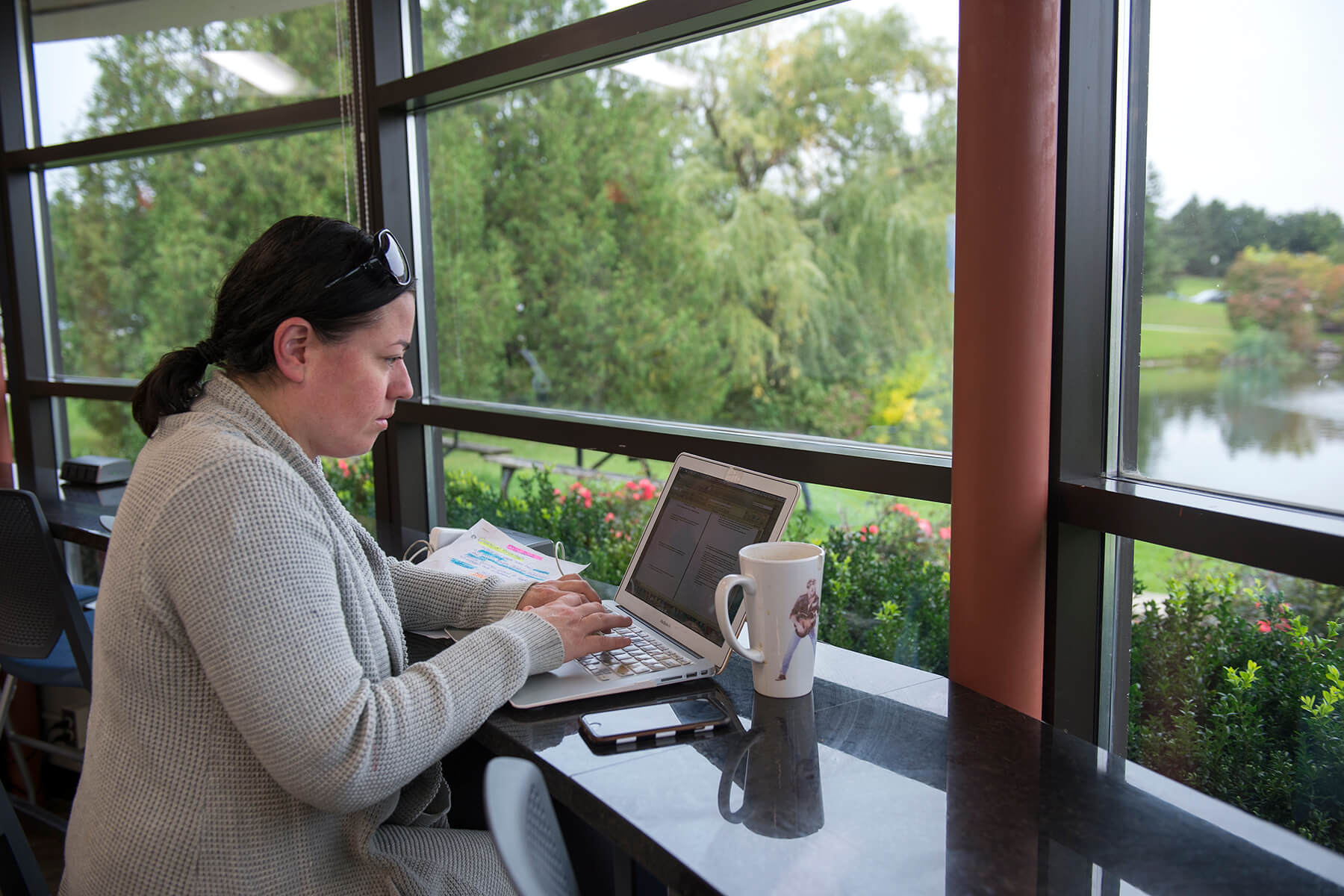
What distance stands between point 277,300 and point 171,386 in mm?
191

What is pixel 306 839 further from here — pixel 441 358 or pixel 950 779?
pixel 441 358

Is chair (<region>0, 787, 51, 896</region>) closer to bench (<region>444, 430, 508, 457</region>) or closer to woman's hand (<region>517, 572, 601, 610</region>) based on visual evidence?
woman's hand (<region>517, 572, 601, 610</region>)

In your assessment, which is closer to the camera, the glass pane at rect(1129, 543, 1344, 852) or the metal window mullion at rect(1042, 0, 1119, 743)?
the glass pane at rect(1129, 543, 1344, 852)

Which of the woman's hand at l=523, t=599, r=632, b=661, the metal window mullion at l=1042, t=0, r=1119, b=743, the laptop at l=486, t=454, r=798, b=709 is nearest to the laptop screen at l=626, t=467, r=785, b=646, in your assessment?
the laptop at l=486, t=454, r=798, b=709

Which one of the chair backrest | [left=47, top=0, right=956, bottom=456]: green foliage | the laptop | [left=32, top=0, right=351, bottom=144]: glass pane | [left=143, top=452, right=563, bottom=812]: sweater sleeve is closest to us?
[left=143, top=452, right=563, bottom=812]: sweater sleeve

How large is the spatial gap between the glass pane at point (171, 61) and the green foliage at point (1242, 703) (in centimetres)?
298

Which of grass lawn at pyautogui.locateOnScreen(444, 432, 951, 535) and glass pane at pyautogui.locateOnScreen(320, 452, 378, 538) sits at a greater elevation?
grass lawn at pyautogui.locateOnScreen(444, 432, 951, 535)

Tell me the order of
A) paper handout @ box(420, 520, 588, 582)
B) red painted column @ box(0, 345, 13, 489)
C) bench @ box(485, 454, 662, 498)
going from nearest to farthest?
paper handout @ box(420, 520, 588, 582) < bench @ box(485, 454, 662, 498) < red painted column @ box(0, 345, 13, 489)

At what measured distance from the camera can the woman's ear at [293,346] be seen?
119 centimetres

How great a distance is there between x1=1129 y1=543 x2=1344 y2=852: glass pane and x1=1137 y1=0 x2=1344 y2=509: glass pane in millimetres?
142

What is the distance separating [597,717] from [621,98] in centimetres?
236

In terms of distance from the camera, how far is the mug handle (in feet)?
3.95

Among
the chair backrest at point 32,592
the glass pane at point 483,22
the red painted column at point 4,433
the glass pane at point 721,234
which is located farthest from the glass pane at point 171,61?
the chair backrest at point 32,592

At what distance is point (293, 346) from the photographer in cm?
120
